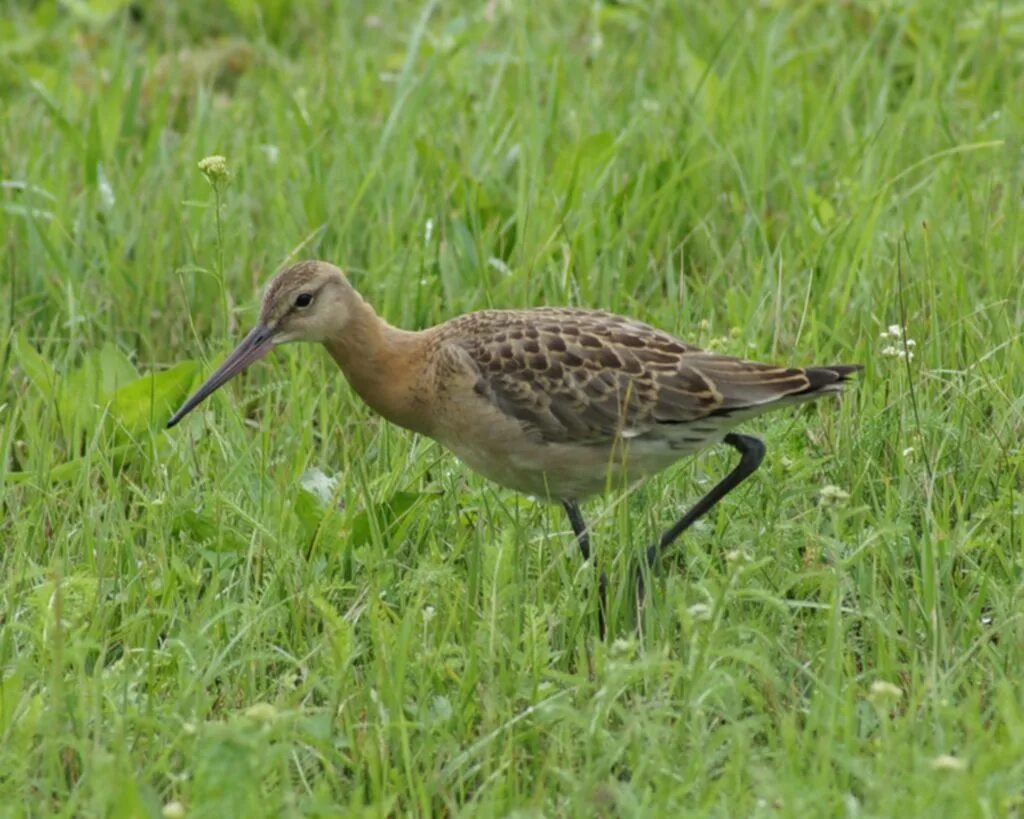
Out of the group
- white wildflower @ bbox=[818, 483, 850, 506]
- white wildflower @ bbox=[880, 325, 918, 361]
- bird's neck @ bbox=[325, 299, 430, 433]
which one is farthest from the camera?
white wildflower @ bbox=[880, 325, 918, 361]

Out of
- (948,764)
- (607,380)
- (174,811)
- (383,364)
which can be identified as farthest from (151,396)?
(948,764)

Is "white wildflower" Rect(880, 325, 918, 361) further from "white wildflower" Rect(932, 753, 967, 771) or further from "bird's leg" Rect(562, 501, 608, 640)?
"white wildflower" Rect(932, 753, 967, 771)

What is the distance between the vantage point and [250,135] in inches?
334

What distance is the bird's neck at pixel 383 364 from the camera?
19.2 feet

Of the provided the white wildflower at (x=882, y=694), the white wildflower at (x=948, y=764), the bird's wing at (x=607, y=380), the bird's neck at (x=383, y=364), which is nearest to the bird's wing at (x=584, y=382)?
the bird's wing at (x=607, y=380)

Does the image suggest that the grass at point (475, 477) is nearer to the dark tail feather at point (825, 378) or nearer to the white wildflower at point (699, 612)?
the white wildflower at point (699, 612)

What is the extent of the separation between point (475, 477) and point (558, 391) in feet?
2.17

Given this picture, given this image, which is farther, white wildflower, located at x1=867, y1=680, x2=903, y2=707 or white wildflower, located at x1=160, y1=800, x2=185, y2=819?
white wildflower, located at x1=867, y1=680, x2=903, y2=707

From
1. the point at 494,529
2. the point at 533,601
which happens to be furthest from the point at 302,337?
the point at 533,601

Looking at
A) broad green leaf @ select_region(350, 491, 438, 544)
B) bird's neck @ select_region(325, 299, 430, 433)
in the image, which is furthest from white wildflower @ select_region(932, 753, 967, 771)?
bird's neck @ select_region(325, 299, 430, 433)

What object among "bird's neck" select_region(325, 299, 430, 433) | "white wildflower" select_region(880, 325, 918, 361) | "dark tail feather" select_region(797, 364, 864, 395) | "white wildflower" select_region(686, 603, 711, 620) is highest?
"dark tail feather" select_region(797, 364, 864, 395)

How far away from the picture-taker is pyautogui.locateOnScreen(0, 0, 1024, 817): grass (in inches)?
175

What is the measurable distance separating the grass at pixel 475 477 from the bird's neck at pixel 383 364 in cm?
25

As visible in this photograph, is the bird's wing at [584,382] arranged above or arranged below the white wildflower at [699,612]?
below
